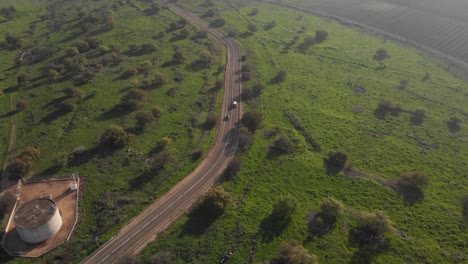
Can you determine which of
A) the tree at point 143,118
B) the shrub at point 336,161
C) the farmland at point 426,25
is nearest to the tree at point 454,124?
the shrub at point 336,161

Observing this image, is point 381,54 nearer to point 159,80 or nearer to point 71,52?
point 159,80

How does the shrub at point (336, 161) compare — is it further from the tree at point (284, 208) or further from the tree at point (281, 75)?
the tree at point (281, 75)

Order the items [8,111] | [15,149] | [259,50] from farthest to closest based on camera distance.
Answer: [259,50], [8,111], [15,149]

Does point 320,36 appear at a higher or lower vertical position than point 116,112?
higher

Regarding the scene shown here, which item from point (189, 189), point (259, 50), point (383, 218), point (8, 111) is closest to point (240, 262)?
point (189, 189)

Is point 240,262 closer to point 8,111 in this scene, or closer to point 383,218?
point 383,218

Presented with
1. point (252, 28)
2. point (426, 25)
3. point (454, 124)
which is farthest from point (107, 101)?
point (426, 25)

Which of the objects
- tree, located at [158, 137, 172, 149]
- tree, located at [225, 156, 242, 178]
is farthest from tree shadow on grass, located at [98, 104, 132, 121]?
tree, located at [225, 156, 242, 178]
